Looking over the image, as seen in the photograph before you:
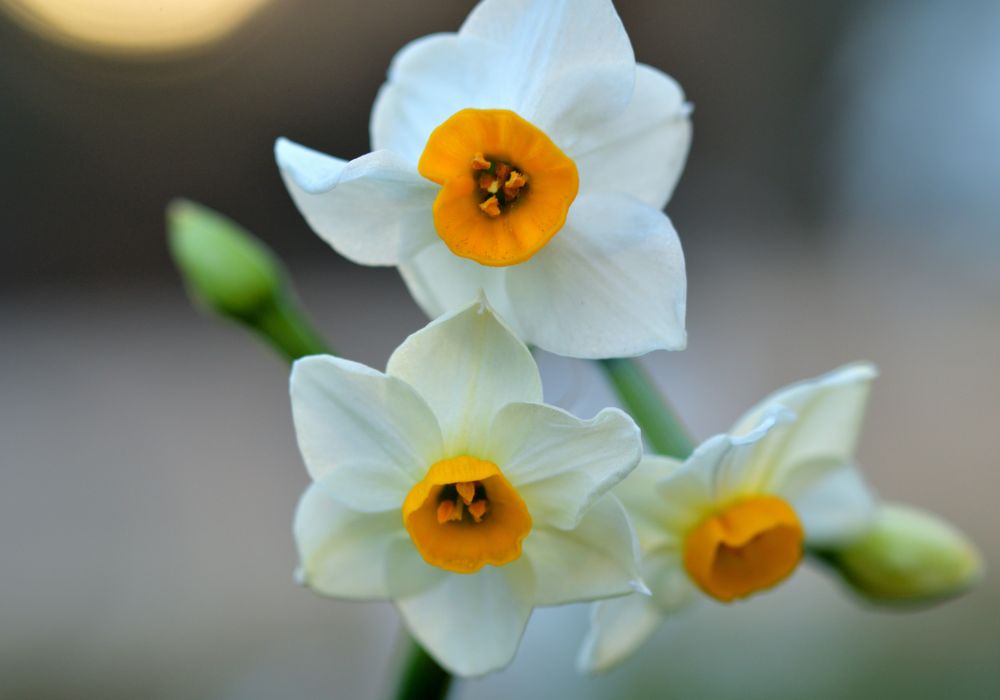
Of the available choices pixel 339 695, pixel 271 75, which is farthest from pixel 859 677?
pixel 271 75

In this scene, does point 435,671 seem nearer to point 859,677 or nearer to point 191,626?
point 859,677

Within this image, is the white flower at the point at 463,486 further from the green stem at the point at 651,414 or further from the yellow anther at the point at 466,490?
the green stem at the point at 651,414

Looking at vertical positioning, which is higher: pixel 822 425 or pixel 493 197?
pixel 493 197

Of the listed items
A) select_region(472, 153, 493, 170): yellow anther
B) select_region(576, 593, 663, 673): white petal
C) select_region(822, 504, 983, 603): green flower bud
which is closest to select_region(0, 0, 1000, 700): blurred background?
select_region(822, 504, 983, 603): green flower bud

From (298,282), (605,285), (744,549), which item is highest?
(605,285)

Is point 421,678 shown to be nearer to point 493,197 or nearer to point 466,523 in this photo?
point 466,523

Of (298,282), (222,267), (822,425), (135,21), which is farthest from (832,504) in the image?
(298,282)

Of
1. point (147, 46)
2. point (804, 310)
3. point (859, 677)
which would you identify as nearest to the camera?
point (859, 677)
